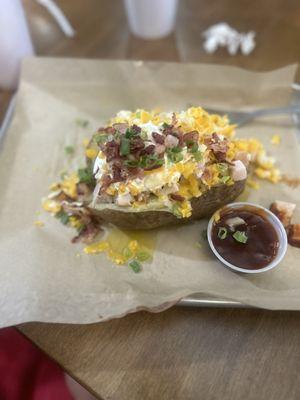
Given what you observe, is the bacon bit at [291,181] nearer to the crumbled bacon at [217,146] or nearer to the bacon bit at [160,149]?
the crumbled bacon at [217,146]

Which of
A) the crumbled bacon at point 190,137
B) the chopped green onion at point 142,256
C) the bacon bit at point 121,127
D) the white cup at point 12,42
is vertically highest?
the white cup at point 12,42

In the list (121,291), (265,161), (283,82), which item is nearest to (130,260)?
(121,291)

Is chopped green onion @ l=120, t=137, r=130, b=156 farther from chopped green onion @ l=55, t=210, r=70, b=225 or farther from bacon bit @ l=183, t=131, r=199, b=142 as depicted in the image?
chopped green onion @ l=55, t=210, r=70, b=225

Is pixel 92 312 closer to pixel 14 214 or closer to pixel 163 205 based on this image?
pixel 163 205

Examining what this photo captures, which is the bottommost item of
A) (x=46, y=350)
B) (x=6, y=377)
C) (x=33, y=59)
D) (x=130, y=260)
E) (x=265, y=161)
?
(x=6, y=377)

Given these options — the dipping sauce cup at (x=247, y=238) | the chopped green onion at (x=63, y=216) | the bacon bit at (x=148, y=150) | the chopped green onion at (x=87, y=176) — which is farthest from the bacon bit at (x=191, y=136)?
the chopped green onion at (x=63, y=216)
